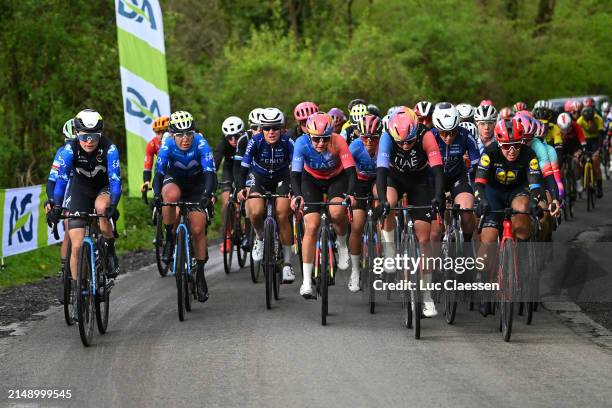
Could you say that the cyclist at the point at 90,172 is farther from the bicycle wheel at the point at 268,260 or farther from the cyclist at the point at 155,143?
the cyclist at the point at 155,143

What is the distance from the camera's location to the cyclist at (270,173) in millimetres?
13712

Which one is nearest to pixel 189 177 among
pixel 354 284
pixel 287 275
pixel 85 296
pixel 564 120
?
pixel 287 275

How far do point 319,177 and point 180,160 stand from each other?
1685mm

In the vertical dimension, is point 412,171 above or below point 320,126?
below

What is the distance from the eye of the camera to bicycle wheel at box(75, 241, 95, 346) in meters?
10.4

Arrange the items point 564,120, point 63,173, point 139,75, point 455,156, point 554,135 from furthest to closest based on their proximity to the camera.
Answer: point 564,120
point 139,75
point 554,135
point 455,156
point 63,173

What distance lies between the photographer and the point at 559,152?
20.5 metres

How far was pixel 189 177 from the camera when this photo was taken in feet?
44.2

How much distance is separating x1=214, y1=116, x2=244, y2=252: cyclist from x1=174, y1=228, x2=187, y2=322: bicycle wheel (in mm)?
3866

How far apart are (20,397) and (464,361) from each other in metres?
3.65

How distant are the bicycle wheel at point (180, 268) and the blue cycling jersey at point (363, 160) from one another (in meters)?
2.74

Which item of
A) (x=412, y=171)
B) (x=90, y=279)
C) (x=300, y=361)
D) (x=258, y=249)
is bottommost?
(x=300, y=361)

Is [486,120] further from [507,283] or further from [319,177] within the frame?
[507,283]

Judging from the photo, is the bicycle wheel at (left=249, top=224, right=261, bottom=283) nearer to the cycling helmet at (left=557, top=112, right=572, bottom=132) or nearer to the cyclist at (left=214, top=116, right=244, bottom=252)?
the cyclist at (left=214, top=116, right=244, bottom=252)
